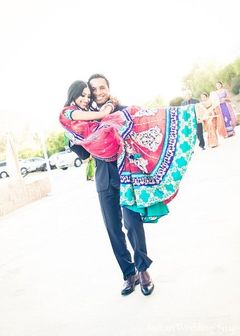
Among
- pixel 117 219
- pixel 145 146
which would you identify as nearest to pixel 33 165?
pixel 117 219

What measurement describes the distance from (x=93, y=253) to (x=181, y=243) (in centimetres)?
85

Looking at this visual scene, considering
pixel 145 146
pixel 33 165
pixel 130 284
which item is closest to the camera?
pixel 145 146

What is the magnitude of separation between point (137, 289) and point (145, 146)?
0.98m

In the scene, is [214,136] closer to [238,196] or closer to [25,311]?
[238,196]

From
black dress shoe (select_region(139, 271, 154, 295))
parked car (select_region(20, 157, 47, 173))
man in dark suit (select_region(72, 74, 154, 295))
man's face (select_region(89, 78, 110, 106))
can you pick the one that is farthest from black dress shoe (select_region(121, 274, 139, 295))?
parked car (select_region(20, 157, 47, 173))

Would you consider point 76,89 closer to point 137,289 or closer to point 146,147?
point 146,147

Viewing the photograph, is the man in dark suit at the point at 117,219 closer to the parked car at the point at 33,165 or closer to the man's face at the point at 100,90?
the man's face at the point at 100,90

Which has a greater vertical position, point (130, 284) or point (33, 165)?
point (130, 284)

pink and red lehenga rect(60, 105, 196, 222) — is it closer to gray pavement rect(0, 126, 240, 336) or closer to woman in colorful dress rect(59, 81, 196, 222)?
woman in colorful dress rect(59, 81, 196, 222)

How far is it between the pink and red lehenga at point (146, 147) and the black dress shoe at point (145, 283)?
40 cm

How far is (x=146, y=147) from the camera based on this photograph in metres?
2.48

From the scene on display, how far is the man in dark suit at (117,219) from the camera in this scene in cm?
253

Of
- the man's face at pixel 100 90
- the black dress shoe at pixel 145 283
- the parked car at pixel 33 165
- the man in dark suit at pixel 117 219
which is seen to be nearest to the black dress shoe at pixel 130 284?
the man in dark suit at pixel 117 219

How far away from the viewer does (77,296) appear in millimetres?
2732
